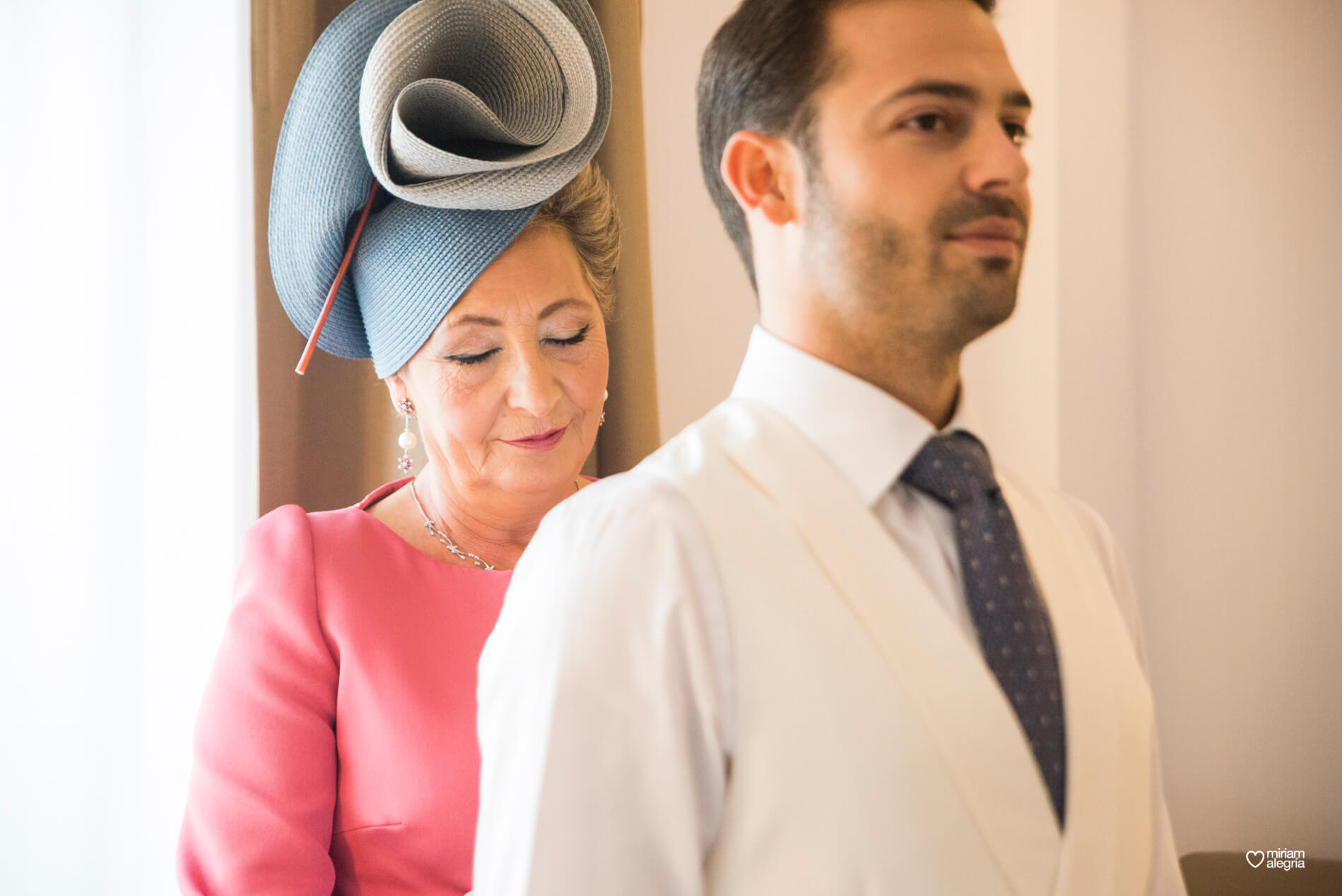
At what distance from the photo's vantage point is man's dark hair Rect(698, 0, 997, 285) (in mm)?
606

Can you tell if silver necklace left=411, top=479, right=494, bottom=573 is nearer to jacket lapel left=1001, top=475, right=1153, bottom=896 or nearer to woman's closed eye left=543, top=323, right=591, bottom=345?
woman's closed eye left=543, top=323, right=591, bottom=345

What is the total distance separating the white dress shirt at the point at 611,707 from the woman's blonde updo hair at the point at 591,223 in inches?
21.7

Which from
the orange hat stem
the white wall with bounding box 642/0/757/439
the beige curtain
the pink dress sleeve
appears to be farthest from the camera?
the white wall with bounding box 642/0/757/439

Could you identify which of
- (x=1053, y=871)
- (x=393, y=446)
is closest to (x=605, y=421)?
(x=393, y=446)

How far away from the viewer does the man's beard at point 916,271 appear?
22.7 inches

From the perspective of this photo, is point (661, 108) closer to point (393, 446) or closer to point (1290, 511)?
point (393, 446)

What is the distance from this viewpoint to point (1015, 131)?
62 centimetres

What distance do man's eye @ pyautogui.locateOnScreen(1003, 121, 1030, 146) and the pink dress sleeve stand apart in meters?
0.75

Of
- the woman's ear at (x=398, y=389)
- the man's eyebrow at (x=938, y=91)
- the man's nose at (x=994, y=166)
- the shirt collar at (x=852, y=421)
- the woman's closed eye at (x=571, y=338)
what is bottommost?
the shirt collar at (x=852, y=421)

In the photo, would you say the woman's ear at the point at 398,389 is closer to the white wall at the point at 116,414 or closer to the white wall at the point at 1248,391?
the white wall at the point at 116,414

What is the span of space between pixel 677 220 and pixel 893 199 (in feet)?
2.83

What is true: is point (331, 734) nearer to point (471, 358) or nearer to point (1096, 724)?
point (471, 358)

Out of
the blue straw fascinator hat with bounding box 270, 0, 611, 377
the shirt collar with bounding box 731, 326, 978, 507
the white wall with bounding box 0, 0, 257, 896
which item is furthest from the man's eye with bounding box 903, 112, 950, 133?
the white wall with bounding box 0, 0, 257, 896

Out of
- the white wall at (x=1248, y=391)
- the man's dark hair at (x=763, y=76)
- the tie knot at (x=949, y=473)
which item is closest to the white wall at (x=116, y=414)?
the man's dark hair at (x=763, y=76)
